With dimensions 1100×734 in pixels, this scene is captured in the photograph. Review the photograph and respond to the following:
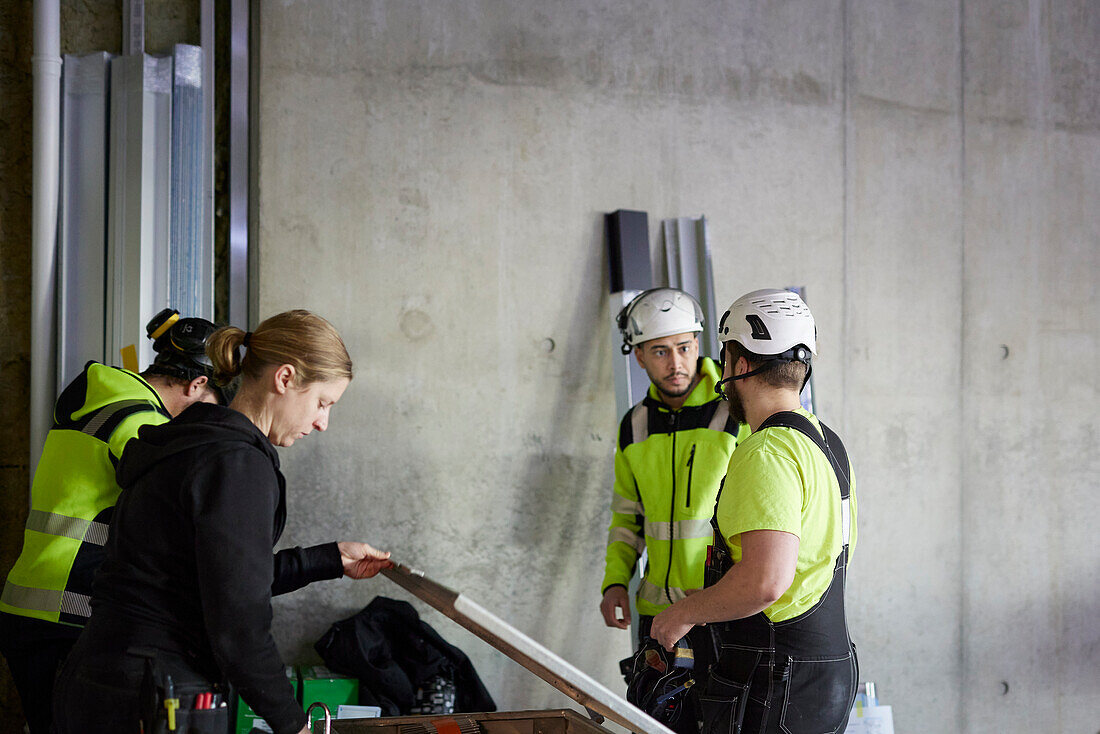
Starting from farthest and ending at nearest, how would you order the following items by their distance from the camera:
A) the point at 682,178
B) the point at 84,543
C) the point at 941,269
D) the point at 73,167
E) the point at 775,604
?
the point at 941,269, the point at 682,178, the point at 73,167, the point at 84,543, the point at 775,604

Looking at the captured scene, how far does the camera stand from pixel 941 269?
4094 mm

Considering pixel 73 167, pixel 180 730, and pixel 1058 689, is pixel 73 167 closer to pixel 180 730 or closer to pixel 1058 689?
pixel 180 730

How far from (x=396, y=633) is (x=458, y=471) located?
64cm

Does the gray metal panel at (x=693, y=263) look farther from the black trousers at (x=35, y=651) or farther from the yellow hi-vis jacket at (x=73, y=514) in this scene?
the black trousers at (x=35, y=651)

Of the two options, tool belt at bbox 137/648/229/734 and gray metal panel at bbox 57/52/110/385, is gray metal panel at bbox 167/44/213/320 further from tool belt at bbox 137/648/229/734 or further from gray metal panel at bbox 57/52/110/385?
tool belt at bbox 137/648/229/734

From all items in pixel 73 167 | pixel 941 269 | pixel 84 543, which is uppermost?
pixel 73 167

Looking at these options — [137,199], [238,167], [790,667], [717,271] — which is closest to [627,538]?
[790,667]

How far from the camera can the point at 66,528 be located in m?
2.17

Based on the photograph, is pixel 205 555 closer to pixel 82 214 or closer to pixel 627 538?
pixel 627 538

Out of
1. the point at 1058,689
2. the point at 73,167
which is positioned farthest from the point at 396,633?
the point at 1058,689

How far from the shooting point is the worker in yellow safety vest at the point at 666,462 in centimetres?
279

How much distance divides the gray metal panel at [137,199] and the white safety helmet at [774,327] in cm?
213

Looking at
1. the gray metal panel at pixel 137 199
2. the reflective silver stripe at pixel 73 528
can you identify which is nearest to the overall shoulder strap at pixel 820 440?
the reflective silver stripe at pixel 73 528

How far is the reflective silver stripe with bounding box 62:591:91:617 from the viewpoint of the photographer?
2174 millimetres
